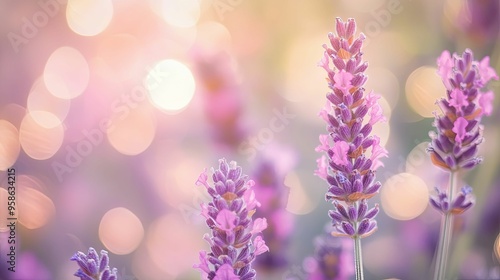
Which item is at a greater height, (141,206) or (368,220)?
(141,206)

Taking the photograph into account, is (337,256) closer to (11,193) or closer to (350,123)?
(350,123)

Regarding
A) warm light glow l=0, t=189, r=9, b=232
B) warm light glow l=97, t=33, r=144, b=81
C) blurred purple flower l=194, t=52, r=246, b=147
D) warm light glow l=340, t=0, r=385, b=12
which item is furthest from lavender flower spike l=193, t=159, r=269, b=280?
warm light glow l=340, t=0, r=385, b=12

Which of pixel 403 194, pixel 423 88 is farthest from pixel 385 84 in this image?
pixel 403 194

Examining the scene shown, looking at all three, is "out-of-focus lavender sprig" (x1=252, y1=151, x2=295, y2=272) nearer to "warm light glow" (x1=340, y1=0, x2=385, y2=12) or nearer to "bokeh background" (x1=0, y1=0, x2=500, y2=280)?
"bokeh background" (x1=0, y1=0, x2=500, y2=280)

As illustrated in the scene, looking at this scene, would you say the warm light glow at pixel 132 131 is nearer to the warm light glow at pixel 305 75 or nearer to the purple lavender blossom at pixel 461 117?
the warm light glow at pixel 305 75

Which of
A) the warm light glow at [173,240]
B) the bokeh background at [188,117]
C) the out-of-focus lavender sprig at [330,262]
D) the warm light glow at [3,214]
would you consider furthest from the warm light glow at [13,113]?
the out-of-focus lavender sprig at [330,262]

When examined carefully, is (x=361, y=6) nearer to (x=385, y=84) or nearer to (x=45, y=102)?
(x=385, y=84)

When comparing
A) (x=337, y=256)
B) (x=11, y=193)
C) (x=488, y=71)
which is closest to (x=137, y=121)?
(x=11, y=193)
